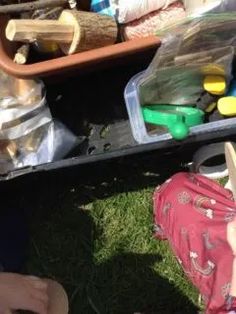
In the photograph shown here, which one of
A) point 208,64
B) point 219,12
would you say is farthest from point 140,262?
point 219,12

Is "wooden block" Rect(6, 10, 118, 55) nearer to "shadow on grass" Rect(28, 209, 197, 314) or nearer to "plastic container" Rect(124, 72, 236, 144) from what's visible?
"plastic container" Rect(124, 72, 236, 144)

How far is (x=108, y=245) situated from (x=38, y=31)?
53 cm

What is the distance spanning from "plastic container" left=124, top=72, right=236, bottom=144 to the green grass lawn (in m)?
0.17

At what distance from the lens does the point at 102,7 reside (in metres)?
1.40

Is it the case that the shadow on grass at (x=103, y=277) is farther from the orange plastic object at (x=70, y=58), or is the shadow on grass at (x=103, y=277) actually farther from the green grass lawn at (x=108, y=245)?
the orange plastic object at (x=70, y=58)

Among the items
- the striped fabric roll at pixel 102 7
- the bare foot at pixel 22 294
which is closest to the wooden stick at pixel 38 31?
the striped fabric roll at pixel 102 7

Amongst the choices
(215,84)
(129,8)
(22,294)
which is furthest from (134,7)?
(22,294)

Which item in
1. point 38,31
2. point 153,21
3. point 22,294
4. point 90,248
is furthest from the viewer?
point 90,248

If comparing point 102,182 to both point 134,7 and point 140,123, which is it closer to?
point 140,123

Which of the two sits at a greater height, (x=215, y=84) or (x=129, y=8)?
(x=129, y=8)

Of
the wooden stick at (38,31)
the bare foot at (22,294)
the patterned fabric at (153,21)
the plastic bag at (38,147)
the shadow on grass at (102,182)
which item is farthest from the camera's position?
the shadow on grass at (102,182)

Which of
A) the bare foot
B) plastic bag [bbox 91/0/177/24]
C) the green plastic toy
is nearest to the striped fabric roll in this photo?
plastic bag [bbox 91/0/177/24]

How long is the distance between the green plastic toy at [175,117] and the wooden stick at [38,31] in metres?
0.23

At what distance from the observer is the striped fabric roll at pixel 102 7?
1389mm
